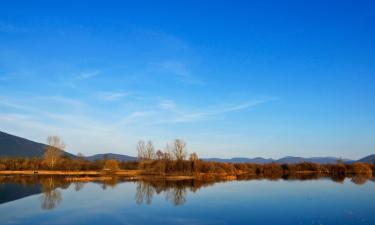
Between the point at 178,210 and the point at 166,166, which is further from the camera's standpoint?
the point at 166,166

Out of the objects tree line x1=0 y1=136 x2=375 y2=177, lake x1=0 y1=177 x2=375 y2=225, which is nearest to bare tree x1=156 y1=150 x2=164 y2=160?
tree line x1=0 y1=136 x2=375 y2=177

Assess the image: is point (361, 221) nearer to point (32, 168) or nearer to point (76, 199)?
point (76, 199)

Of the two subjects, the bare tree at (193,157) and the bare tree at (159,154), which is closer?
the bare tree at (193,157)

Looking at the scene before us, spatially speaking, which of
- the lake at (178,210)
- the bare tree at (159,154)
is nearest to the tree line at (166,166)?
the bare tree at (159,154)

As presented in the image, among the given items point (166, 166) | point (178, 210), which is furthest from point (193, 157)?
point (178, 210)

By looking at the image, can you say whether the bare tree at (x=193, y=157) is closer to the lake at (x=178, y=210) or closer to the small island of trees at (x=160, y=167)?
the small island of trees at (x=160, y=167)

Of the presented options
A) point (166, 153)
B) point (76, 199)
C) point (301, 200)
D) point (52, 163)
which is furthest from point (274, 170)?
point (76, 199)

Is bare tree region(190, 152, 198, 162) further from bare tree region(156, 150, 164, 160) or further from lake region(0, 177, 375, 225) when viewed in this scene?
lake region(0, 177, 375, 225)

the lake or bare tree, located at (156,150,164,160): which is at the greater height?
bare tree, located at (156,150,164,160)

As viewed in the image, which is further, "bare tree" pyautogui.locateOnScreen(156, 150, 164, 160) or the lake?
"bare tree" pyautogui.locateOnScreen(156, 150, 164, 160)

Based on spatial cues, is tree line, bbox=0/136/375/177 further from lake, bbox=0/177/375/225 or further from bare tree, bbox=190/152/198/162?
lake, bbox=0/177/375/225

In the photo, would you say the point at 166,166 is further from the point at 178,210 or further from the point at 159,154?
the point at 178,210

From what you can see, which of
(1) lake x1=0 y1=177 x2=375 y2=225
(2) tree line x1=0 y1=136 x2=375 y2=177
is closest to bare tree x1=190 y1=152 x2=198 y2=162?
(2) tree line x1=0 y1=136 x2=375 y2=177

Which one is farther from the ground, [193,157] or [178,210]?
[193,157]
